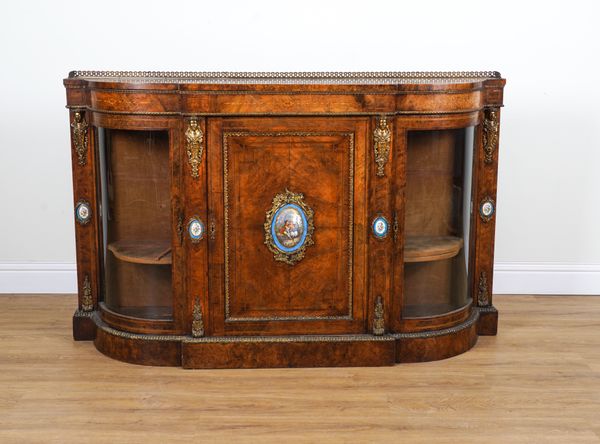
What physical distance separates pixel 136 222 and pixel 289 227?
0.76 m

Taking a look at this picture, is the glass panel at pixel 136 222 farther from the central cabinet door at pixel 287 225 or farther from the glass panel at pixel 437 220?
the glass panel at pixel 437 220

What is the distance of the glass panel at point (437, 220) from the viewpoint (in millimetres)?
4391

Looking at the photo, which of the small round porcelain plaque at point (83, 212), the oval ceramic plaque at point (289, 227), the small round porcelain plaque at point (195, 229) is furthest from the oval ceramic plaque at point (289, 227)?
the small round porcelain plaque at point (83, 212)

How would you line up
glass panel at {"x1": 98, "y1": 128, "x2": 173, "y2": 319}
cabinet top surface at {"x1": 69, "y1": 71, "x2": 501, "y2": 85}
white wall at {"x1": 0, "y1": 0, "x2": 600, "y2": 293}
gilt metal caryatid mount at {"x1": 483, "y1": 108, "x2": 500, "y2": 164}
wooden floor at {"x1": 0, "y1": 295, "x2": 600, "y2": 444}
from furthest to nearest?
1. white wall at {"x1": 0, "y1": 0, "x2": 600, "y2": 293}
2. cabinet top surface at {"x1": 69, "y1": 71, "x2": 501, "y2": 85}
3. gilt metal caryatid mount at {"x1": 483, "y1": 108, "x2": 500, "y2": 164}
4. glass panel at {"x1": 98, "y1": 128, "x2": 173, "y2": 319}
5. wooden floor at {"x1": 0, "y1": 295, "x2": 600, "y2": 444}

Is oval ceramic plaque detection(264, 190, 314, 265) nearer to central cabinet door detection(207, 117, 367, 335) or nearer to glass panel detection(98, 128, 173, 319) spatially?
central cabinet door detection(207, 117, 367, 335)

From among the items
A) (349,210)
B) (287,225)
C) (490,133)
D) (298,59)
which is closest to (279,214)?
(287,225)

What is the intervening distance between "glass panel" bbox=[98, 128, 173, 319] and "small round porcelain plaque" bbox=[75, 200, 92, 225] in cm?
8

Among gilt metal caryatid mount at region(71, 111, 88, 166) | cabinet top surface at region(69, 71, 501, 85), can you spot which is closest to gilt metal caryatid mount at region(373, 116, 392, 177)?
cabinet top surface at region(69, 71, 501, 85)

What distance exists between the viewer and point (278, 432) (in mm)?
3604

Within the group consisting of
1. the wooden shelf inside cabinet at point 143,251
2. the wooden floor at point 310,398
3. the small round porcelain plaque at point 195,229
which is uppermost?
the small round porcelain plaque at point 195,229

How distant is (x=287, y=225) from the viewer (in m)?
4.18

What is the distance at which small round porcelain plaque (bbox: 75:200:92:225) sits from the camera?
453 centimetres

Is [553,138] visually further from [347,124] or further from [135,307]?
[135,307]

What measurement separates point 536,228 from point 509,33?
1.10 meters
